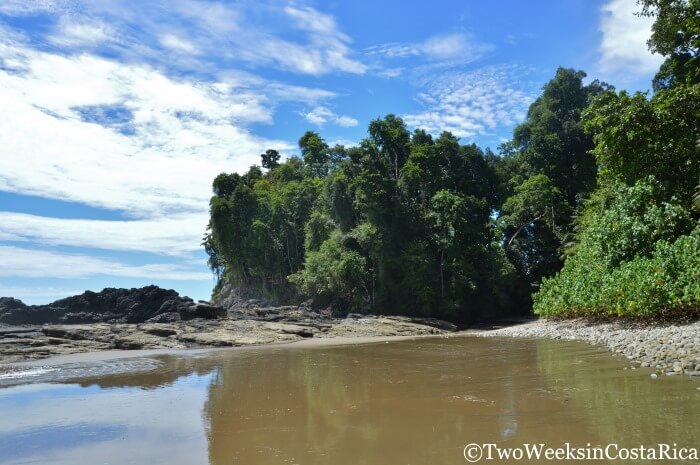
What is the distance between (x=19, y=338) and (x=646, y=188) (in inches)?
888

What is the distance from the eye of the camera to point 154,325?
21891 millimetres

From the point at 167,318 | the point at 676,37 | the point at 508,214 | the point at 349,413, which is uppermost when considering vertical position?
the point at 676,37

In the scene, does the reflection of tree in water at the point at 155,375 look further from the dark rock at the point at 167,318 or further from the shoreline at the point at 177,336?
the dark rock at the point at 167,318

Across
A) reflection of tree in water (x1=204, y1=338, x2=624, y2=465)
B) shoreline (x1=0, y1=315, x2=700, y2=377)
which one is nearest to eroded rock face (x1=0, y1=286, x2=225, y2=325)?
shoreline (x1=0, y1=315, x2=700, y2=377)

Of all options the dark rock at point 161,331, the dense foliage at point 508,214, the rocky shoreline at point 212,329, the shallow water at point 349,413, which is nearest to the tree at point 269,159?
the dense foliage at point 508,214

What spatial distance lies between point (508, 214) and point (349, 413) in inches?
1291

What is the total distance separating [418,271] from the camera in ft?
100

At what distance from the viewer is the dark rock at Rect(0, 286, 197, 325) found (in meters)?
29.7

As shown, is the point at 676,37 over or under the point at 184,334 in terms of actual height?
over

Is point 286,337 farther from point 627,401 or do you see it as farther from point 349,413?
point 627,401

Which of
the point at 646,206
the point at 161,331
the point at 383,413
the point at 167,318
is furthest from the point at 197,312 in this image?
the point at 383,413

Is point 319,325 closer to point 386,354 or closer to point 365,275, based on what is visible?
point 365,275

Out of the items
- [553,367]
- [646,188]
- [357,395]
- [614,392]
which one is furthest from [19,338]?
[646,188]

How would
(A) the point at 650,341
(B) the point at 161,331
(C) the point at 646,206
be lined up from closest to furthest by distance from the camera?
(A) the point at 650,341 → (C) the point at 646,206 → (B) the point at 161,331
